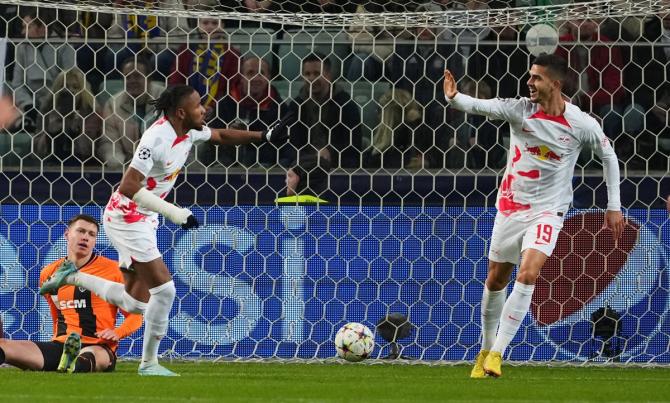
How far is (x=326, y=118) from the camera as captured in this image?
961 cm

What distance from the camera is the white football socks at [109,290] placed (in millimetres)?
8031

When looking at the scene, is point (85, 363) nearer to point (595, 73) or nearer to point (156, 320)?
point (156, 320)

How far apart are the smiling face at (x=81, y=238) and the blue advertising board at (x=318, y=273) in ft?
2.49

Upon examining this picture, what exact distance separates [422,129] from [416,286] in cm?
114

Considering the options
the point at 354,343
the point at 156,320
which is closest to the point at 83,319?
the point at 156,320

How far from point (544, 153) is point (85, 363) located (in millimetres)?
2866

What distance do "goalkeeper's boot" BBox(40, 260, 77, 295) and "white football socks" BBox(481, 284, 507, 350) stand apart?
96.3 inches

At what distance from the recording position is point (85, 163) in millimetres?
9422

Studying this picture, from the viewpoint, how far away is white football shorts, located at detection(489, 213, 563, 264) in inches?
297

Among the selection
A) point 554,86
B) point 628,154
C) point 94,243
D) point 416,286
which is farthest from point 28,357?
point 628,154

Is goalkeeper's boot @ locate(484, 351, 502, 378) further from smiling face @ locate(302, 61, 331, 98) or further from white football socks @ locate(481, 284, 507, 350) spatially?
smiling face @ locate(302, 61, 331, 98)

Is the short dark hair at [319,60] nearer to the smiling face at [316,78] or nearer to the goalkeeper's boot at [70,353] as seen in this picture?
the smiling face at [316,78]

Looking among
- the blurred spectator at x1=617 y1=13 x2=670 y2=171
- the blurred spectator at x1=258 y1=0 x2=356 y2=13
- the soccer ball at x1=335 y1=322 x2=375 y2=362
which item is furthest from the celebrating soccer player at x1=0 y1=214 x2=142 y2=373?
the blurred spectator at x1=617 y1=13 x2=670 y2=171

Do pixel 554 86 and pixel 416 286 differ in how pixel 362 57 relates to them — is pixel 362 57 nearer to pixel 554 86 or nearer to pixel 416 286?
pixel 416 286
